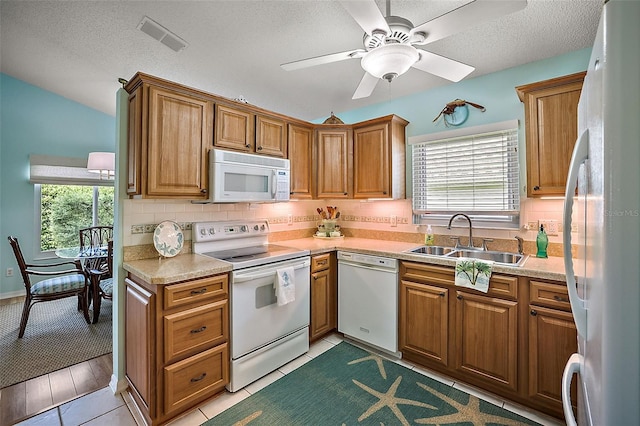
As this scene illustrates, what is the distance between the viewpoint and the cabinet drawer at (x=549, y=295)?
179 cm

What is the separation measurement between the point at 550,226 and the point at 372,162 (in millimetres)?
1658

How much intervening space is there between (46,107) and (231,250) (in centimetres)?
406

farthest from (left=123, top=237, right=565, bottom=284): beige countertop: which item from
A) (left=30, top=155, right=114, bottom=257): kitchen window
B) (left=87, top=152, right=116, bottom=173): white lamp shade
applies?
(left=30, top=155, right=114, bottom=257): kitchen window

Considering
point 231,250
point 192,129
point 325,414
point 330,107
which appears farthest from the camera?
point 330,107

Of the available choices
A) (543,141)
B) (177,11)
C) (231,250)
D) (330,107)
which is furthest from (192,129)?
(543,141)

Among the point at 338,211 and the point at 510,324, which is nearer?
the point at 510,324

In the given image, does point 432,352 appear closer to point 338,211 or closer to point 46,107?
point 338,211

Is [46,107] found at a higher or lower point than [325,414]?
higher

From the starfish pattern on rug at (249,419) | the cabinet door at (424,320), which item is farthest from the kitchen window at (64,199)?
the cabinet door at (424,320)

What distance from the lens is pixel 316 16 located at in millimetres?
1943

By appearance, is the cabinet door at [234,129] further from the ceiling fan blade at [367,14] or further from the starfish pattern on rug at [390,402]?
the starfish pattern on rug at [390,402]

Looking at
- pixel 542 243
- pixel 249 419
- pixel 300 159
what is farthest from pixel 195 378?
pixel 542 243

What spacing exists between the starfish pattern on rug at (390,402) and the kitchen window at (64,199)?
5039mm

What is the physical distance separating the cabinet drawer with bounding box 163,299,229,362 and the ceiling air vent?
2.07 meters
